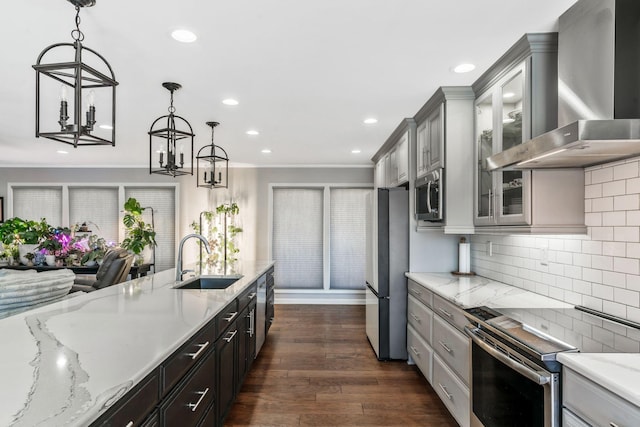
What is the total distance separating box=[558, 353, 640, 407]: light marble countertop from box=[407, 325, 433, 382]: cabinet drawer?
1.75 m

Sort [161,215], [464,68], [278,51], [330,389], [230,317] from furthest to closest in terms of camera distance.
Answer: [161,215] < [330,389] < [464,68] < [230,317] < [278,51]

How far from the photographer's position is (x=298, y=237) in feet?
23.2

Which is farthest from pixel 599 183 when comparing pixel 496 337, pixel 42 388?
pixel 42 388

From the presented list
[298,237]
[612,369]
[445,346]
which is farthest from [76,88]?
[298,237]

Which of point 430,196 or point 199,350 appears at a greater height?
point 430,196

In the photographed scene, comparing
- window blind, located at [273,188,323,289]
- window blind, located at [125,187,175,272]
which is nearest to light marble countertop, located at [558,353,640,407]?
window blind, located at [273,188,323,289]

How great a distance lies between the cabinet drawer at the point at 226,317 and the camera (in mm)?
2284

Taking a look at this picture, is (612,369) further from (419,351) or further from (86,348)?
(419,351)

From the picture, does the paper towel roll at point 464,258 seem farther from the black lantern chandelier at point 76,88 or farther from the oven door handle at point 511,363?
the black lantern chandelier at point 76,88

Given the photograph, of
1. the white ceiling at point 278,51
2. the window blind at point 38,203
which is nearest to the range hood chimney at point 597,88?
the white ceiling at point 278,51

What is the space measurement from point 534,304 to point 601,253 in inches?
19.5

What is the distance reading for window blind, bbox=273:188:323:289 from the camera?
7.05 meters

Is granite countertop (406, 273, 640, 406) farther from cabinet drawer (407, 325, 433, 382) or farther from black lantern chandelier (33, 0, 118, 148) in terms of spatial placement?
black lantern chandelier (33, 0, 118, 148)

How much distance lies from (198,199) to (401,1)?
5.91 metres
